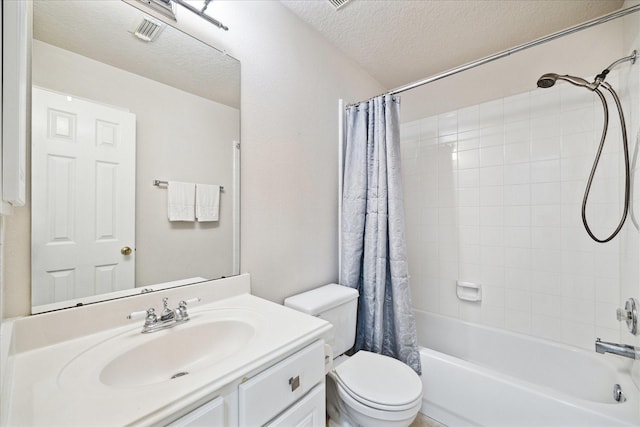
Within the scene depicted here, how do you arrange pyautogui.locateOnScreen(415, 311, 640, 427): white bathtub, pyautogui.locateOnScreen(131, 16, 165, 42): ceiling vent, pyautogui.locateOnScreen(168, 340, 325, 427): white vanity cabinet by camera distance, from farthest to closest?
pyautogui.locateOnScreen(415, 311, 640, 427): white bathtub
pyautogui.locateOnScreen(131, 16, 165, 42): ceiling vent
pyautogui.locateOnScreen(168, 340, 325, 427): white vanity cabinet

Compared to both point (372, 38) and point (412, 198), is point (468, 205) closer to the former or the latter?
point (412, 198)

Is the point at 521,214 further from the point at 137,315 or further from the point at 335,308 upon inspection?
the point at 137,315

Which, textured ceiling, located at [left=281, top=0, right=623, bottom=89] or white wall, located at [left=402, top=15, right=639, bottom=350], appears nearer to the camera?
textured ceiling, located at [left=281, top=0, right=623, bottom=89]

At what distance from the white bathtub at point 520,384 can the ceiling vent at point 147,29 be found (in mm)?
2030

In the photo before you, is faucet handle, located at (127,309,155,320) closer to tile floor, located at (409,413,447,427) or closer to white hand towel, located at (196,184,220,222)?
white hand towel, located at (196,184,220,222)

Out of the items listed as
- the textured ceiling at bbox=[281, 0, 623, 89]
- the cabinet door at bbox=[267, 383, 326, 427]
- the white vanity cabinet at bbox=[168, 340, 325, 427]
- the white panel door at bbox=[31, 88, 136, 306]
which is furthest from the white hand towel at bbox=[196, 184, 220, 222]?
the textured ceiling at bbox=[281, 0, 623, 89]

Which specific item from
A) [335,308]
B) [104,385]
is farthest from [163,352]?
[335,308]

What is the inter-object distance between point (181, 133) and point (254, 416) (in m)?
1.06

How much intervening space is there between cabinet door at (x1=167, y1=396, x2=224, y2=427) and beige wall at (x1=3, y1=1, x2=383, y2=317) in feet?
2.26

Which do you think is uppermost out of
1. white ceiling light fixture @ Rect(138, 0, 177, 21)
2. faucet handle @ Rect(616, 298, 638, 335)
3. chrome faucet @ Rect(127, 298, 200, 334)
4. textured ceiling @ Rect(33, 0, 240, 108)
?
white ceiling light fixture @ Rect(138, 0, 177, 21)

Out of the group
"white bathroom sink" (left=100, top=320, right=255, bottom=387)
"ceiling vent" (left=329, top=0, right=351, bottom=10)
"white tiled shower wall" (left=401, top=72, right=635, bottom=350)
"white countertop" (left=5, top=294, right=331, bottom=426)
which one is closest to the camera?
"white countertop" (left=5, top=294, right=331, bottom=426)

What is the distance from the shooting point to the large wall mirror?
2.70 feet

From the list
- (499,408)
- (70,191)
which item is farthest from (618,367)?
(70,191)

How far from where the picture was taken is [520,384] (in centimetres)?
125
